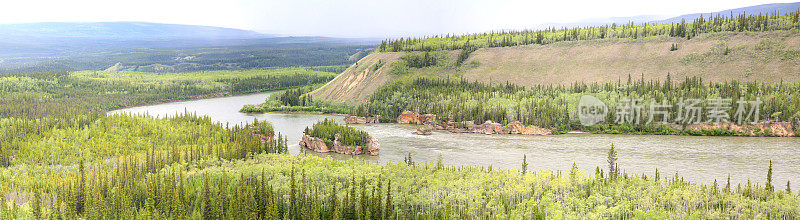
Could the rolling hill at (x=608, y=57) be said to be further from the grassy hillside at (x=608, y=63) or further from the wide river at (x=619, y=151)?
the wide river at (x=619, y=151)

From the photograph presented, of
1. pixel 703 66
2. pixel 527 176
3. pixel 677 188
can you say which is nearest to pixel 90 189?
pixel 527 176

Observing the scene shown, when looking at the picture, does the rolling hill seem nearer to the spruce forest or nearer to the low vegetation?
the spruce forest

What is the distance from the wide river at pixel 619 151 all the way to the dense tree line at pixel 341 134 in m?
2.36

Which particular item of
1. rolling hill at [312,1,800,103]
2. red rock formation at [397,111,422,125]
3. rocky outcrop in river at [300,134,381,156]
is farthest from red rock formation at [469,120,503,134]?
rolling hill at [312,1,800,103]

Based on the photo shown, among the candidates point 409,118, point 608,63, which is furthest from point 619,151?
point 608,63

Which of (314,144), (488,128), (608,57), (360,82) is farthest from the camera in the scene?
(360,82)

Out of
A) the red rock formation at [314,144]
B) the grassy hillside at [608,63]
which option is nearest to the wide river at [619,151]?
the red rock formation at [314,144]

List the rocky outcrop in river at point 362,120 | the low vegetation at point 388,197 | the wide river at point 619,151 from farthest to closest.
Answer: the rocky outcrop in river at point 362,120
the wide river at point 619,151
the low vegetation at point 388,197

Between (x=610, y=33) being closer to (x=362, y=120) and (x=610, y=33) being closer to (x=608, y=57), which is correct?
(x=608, y=57)

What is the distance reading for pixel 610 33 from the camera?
139 meters

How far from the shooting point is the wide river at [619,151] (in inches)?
2314

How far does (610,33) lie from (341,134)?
85.9 m

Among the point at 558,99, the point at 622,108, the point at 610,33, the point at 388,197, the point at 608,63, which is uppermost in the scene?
the point at 610,33

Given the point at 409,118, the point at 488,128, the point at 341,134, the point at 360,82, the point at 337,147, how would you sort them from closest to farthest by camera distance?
1. the point at 337,147
2. the point at 341,134
3. the point at 488,128
4. the point at 409,118
5. the point at 360,82
